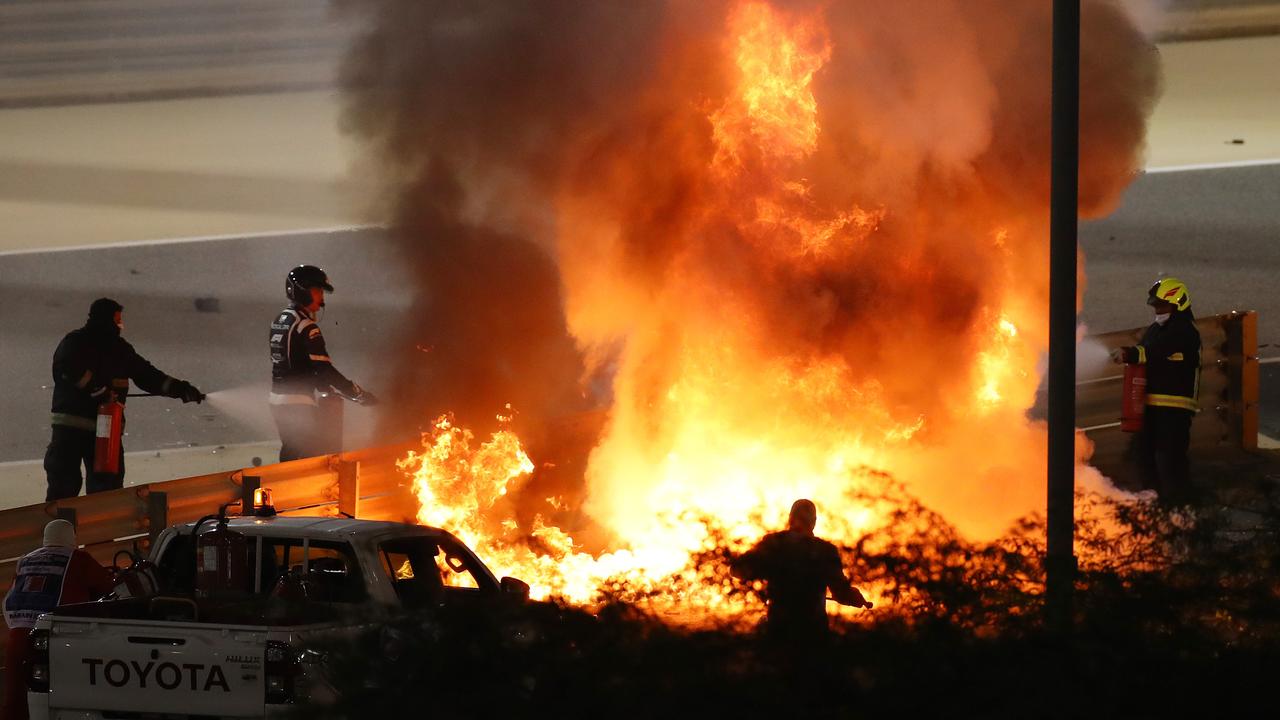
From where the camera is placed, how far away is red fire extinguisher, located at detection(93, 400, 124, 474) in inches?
451

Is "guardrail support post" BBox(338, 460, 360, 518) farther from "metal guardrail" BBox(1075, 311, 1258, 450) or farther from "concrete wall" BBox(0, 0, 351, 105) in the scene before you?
"metal guardrail" BBox(1075, 311, 1258, 450)

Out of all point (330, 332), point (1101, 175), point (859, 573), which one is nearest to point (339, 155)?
point (330, 332)

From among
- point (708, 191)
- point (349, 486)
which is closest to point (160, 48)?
point (349, 486)

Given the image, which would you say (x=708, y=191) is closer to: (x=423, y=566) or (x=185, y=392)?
(x=423, y=566)

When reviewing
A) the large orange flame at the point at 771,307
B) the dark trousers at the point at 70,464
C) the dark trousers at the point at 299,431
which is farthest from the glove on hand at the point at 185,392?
the large orange flame at the point at 771,307

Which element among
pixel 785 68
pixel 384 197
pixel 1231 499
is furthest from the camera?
pixel 384 197

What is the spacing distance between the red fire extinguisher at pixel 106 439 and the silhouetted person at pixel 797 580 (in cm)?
800

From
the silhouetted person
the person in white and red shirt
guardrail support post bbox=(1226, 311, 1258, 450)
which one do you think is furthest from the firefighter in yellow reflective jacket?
the person in white and red shirt

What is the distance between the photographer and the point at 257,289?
17.1m

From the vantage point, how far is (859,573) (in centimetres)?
467

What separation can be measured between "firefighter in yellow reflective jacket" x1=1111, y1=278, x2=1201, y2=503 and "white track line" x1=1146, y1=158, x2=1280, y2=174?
6.17 meters

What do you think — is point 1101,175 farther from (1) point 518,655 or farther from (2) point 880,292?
(1) point 518,655

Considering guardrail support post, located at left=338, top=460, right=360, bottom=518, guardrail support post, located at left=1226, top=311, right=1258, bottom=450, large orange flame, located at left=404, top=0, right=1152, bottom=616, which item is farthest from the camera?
guardrail support post, located at left=1226, top=311, right=1258, bottom=450

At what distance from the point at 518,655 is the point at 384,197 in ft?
25.8
